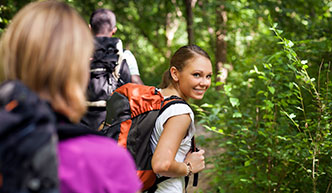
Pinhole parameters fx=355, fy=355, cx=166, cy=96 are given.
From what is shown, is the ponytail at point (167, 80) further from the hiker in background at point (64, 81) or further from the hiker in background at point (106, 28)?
the hiker in background at point (64, 81)

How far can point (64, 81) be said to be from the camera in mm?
1207

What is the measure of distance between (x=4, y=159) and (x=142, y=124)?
1.34 m

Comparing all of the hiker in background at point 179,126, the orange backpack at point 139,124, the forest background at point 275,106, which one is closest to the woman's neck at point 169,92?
the hiker in background at point 179,126

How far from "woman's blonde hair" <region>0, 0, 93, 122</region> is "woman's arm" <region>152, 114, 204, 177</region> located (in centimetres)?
95

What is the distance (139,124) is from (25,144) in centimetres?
132

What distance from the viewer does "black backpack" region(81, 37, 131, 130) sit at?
3.79 m

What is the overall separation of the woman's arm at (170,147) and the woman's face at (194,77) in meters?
0.44

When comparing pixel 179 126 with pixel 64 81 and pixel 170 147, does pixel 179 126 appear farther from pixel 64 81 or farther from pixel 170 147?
pixel 64 81

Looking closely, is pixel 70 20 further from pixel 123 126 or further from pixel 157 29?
pixel 157 29

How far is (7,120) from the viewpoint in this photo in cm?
105

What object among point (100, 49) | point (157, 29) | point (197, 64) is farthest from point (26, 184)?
point (157, 29)

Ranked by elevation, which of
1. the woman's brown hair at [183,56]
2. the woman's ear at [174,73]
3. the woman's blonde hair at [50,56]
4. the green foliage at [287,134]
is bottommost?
the green foliage at [287,134]

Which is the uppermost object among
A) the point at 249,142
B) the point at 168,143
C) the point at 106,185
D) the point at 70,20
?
the point at 70,20

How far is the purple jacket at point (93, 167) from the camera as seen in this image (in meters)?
1.16
